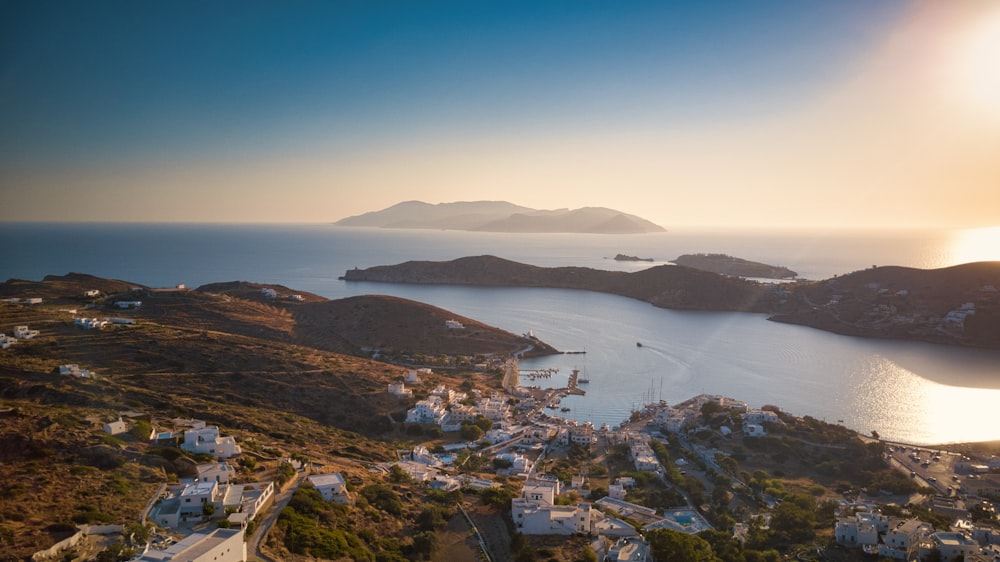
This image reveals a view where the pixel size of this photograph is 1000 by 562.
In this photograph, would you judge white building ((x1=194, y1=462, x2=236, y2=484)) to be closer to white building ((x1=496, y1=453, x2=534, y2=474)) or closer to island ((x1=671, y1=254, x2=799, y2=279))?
white building ((x1=496, y1=453, x2=534, y2=474))

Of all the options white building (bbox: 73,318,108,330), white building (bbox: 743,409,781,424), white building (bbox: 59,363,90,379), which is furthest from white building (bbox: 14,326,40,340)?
white building (bbox: 743,409,781,424)

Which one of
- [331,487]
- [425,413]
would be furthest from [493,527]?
[425,413]

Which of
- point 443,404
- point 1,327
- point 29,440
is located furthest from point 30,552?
point 1,327

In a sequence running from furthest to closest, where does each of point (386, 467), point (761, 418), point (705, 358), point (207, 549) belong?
point (705, 358)
point (761, 418)
point (386, 467)
point (207, 549)

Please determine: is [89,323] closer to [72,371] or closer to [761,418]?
[72,371]

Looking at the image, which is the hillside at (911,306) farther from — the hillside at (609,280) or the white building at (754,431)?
the white building at (754,431)

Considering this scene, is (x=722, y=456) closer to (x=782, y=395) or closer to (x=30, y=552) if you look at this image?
(x=782, y=395)
